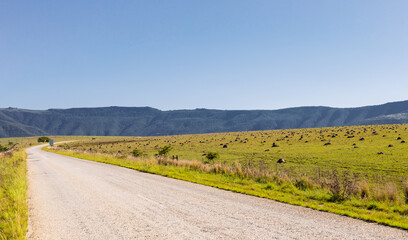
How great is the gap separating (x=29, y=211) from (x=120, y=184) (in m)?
5.58

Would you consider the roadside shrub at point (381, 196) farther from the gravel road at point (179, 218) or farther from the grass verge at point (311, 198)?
the gravel road at point (179, 218)

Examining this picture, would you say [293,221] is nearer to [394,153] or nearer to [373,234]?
[373,234]

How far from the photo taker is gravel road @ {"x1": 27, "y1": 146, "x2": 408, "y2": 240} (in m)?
7.38

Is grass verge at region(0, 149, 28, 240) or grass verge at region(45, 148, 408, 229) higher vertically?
grass verge at region(0, 149, 28, 240)

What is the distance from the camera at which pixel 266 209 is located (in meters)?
9.80

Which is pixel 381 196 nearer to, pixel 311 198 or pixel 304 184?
pixel 311 198

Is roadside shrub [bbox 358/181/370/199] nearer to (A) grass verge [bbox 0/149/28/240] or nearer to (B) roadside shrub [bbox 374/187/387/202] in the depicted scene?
(B) roadside shrub [bbox 374/187/387/202]

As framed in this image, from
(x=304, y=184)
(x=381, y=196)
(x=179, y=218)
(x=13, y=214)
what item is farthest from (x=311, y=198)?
(x=13, y=214)

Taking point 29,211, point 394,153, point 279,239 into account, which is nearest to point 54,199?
point 29,211

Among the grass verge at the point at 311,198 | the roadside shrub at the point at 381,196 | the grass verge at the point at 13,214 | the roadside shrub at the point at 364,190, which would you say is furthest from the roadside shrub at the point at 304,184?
the grass verge at the point at 13,214

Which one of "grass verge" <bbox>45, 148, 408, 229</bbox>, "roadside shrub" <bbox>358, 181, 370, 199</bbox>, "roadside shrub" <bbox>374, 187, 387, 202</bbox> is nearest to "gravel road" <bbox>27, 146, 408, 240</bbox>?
"grass verge" <bbox>45, 148, 408, 229</bbox>

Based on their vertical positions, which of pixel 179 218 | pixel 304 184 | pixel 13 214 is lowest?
pixel 304 184

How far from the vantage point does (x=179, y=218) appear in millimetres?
8812

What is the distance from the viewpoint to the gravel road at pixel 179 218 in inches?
291
